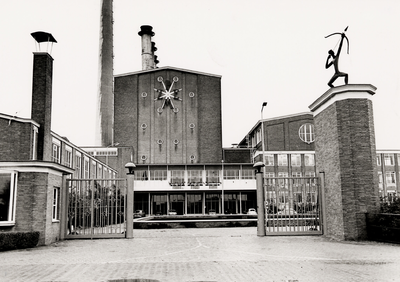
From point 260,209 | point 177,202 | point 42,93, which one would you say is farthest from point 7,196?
point 177,202

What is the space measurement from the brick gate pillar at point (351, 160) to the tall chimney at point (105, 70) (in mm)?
51177

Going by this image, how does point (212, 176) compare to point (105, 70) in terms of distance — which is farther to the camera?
point (105, 70)

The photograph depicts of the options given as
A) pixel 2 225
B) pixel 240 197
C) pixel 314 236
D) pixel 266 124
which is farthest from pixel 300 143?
pixel 2 225

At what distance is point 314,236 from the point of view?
18.0 meters

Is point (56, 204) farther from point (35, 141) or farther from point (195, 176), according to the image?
point (195, 176)

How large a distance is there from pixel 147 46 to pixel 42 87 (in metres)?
52.7

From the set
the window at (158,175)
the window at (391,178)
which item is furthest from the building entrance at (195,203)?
the window at (391,178)

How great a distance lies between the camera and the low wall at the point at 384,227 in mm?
14539

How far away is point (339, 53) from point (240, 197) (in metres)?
47.9

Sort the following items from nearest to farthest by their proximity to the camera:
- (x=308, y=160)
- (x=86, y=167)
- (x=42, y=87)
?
1. (x=42, y=87)
2. (x=86, y=167)
3. (x=308, y=160)

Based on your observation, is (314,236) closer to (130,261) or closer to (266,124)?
(130,261)

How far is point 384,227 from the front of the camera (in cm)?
1481

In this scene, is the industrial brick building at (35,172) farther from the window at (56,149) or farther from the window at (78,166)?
the window at (78,166)

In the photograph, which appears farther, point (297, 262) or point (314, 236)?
point (314, 236)
